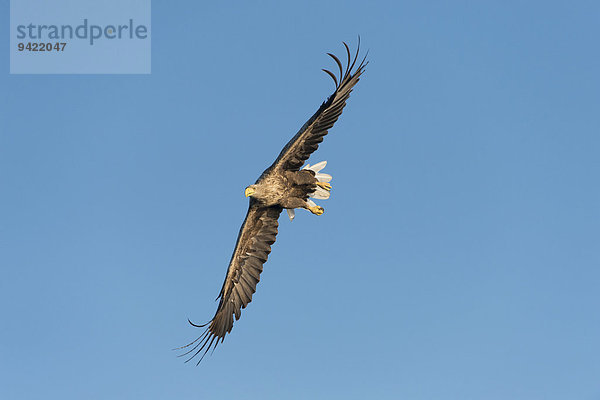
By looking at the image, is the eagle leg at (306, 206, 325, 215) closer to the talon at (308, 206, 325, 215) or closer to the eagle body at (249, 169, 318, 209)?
the talon at (308, 206, 325, 215)

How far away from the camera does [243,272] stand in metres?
15.4

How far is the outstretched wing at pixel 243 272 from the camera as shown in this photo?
15.3 metres

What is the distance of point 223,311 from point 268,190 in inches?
88.2

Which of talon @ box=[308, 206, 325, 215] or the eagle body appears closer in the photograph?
the eagle body

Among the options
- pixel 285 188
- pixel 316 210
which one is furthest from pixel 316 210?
pixel 285 188

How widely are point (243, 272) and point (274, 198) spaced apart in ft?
5.05

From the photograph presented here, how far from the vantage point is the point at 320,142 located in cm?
1436

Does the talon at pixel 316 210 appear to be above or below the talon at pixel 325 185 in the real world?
below

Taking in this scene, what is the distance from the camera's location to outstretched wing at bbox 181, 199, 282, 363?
15.3 m

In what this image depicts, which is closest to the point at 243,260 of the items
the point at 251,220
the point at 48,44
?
the point at 251,220

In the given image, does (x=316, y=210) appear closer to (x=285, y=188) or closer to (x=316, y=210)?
(x=316, y=210)

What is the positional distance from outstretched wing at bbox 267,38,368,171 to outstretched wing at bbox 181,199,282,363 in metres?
→ 1.18

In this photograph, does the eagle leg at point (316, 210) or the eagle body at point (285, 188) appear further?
the eagle leg at point (316, 210)

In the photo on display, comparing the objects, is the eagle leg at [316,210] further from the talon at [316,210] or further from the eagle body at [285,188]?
the eagle body at [285,188]
